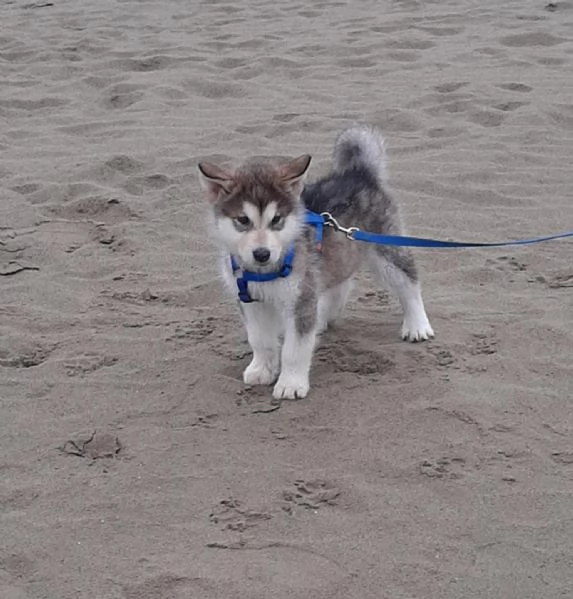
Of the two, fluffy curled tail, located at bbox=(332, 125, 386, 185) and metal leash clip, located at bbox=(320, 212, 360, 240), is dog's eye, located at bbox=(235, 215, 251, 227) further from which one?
fluffy curled tail, located at bbox=(332, 125, 386, 185)

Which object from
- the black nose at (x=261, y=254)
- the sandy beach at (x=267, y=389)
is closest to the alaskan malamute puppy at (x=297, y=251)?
the black nose at (x=261, y=254)

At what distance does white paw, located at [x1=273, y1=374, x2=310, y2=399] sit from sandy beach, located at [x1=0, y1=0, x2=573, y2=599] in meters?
0.05

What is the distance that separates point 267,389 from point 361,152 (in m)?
1.28

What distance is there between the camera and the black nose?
14.0ft

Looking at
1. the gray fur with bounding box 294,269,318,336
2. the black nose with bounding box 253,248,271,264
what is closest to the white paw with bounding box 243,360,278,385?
the gray fur with bounding box 294,269,318,336

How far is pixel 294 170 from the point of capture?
4.40 meters

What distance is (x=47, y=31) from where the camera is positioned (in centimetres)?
1161

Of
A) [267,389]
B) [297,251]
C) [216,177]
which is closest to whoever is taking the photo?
[216,177]

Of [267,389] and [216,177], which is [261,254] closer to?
[216,177]

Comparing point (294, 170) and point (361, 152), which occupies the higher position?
point (294, 170)

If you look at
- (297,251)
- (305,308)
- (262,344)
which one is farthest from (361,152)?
(262,344)

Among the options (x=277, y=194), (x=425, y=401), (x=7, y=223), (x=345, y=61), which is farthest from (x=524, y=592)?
(x=345, y=61)

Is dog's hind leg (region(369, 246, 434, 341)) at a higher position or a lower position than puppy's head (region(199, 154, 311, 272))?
lower

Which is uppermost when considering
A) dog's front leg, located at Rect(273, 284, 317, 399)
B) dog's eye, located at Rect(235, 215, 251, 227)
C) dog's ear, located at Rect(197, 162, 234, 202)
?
dog's ear, located at Rect(197, 162, 234, 202)
